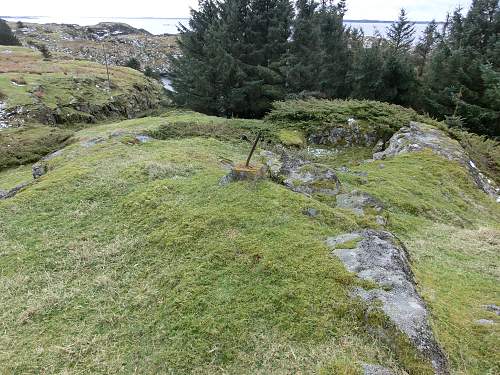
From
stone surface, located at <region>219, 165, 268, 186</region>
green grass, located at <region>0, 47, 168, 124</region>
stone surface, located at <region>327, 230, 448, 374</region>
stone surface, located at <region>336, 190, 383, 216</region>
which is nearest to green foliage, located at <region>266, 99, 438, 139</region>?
stone surface, located at <region>336, 190, 383, 216</region>

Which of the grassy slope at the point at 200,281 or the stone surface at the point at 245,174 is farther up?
the stone surface at the point at 245,174

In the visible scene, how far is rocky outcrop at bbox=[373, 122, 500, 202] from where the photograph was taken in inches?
650

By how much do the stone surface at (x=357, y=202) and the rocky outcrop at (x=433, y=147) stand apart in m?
8.87

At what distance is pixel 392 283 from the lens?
199 inches

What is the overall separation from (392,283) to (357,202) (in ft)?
14.2

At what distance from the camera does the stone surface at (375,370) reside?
4020 millimetres

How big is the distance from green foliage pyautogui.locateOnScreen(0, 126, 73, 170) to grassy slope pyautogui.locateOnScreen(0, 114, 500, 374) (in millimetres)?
11877

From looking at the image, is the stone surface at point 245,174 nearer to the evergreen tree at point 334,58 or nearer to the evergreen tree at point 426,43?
the evergreen tree at point 334,58

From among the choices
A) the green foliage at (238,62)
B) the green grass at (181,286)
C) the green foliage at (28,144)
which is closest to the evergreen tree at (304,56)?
the green foliage at (238,62)

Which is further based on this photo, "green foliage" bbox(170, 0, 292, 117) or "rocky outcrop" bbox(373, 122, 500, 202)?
"green foliage" bbox(170, 0, 292, 117)

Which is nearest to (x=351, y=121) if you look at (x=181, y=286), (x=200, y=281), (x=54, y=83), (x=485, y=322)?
(x=485, y=322)

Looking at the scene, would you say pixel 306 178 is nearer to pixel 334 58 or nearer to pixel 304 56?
pixel 304 56

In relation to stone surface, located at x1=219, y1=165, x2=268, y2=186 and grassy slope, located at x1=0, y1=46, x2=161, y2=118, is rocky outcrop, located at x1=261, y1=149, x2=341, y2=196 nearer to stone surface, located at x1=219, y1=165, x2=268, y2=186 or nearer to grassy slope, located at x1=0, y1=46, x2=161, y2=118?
stone surface, located at x1=219, y1=165, x2=268, y2=186

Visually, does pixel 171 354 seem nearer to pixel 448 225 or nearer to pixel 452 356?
pixel 452 356
